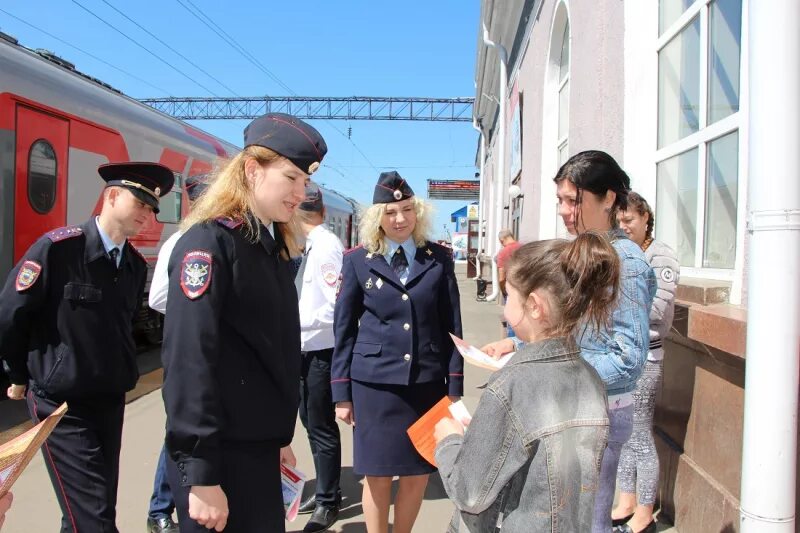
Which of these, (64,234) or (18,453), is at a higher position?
(64,234)

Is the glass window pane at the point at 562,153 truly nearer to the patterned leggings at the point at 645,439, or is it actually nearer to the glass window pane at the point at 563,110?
the glass window pane at the point at 563,110

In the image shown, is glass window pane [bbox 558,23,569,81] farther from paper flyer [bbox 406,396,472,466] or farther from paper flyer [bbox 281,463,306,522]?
paper flyer [bbox 281,463,306,522]

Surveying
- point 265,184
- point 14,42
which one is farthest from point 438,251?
point 14,42

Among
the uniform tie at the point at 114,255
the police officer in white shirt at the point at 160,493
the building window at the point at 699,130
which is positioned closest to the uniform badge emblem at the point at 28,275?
the uniform tie at the point at 114,255

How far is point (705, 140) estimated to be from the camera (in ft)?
11.3

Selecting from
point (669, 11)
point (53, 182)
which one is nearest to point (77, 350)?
point (669, 11)

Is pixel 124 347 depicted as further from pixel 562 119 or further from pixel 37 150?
pixel 562 119

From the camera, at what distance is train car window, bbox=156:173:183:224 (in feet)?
28.9

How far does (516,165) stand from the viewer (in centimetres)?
1105

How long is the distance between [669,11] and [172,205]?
7.34m

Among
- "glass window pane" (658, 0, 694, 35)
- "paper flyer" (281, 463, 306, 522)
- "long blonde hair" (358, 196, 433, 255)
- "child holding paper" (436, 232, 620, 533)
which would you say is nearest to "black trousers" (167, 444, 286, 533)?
"paper flyer" (281, 463, 306, 522)

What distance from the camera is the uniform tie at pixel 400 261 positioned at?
9.81ft

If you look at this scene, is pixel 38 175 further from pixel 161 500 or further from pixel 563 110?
pixel 563 110

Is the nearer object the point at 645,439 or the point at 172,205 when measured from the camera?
the point at 645,439
